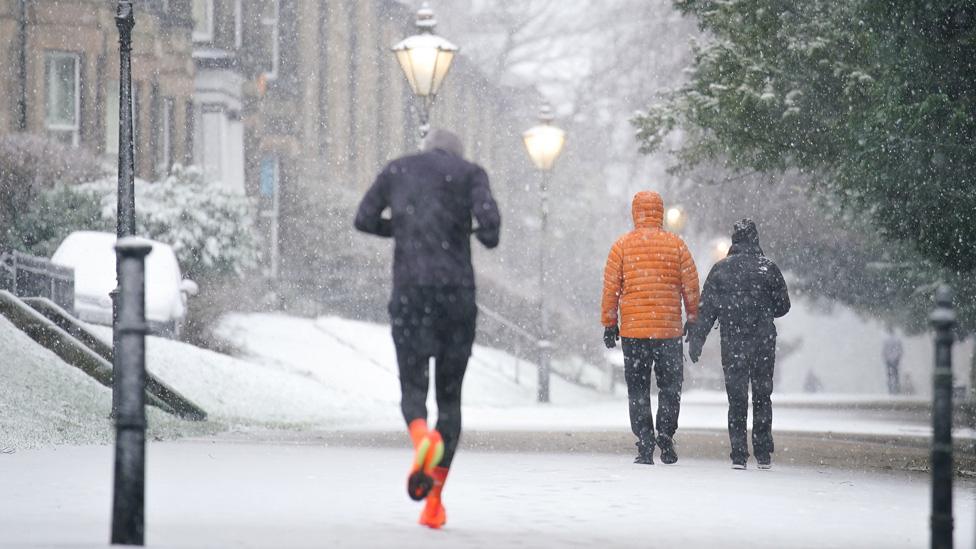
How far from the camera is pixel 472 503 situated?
9.96m

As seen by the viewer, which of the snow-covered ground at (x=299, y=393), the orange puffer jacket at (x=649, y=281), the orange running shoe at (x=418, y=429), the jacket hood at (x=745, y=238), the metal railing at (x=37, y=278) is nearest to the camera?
the orange running shoe at (x=418, y=429)

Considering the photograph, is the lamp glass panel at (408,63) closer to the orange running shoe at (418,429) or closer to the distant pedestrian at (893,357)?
the orange running shoe at (418,429)

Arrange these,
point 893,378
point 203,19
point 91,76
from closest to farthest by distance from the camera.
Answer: point 91,76 → point 203,19 → point 893,378

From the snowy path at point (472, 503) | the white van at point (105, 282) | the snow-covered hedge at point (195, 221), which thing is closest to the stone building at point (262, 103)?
the snow-covered hedge at point (195, 221)

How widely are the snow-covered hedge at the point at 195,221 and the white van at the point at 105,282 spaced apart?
1.63 metres

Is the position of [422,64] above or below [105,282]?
above

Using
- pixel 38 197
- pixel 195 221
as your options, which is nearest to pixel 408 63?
pixel 195 221

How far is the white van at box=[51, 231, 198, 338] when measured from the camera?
24812mm

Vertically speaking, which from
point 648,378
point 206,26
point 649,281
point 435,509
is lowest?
point 435,509

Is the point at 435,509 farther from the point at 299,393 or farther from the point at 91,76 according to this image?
the point at 91,76

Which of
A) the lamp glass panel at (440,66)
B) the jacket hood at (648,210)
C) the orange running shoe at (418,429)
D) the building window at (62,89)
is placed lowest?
the orange running shoe at (418,429)

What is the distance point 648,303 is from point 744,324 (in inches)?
28.8

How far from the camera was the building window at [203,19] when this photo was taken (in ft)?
127

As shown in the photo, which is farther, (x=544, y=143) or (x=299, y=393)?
(x=544, y=143)
